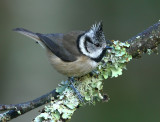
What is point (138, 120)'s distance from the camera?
6.16 m

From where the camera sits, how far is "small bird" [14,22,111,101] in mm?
3893

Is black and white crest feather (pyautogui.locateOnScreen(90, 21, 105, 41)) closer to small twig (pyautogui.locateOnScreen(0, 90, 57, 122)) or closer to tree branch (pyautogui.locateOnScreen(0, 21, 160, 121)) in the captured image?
tree branch (pyautogui.locateOnScreen(0, 21, 160, 121))

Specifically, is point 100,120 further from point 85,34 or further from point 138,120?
point 85,34

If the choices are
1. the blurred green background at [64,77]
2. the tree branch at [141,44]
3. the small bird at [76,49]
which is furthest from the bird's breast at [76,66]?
the blurred green background at [64,77]

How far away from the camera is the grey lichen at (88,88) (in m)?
3.14

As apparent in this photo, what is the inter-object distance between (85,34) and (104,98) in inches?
41.9

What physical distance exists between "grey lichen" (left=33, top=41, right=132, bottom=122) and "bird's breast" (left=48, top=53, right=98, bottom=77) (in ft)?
0.25

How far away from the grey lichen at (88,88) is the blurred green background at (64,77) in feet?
8.96

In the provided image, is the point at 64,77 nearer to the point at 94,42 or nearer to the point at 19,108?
the point at 94,42

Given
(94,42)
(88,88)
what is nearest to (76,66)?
(94,42)

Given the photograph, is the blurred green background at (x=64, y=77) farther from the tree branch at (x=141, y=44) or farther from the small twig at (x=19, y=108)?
the small twig at (x=19, y=108)

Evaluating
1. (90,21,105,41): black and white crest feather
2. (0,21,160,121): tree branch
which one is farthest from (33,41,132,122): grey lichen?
(90,21,105,41): black and white crest feather

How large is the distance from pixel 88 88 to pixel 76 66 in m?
0.52

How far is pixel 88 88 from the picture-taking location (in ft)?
11.7
